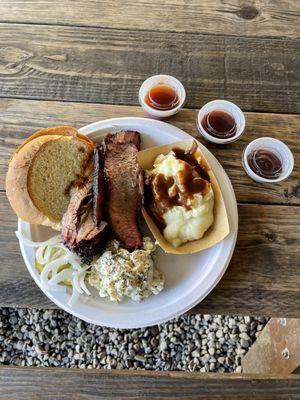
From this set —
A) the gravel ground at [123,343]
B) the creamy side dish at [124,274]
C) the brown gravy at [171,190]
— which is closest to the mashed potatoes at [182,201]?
the brown gravy at [171,190]

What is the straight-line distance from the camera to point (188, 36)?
199cm

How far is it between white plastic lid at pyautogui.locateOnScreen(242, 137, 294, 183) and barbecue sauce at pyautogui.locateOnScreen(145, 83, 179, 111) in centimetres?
34

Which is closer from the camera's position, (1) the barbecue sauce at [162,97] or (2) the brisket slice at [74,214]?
(2) the brisket slice at [74,214]

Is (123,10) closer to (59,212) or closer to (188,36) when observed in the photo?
(188,36)

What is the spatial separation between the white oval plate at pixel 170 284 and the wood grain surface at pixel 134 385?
165 millimetres

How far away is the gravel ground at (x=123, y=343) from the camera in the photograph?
2.34 metres

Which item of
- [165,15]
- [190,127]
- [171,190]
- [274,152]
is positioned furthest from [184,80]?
[171,190]

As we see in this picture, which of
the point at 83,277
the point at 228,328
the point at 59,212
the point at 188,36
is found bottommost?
the point at 228,328

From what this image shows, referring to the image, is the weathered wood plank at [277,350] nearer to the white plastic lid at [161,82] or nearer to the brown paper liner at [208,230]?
the brown paper liner at [208,230]

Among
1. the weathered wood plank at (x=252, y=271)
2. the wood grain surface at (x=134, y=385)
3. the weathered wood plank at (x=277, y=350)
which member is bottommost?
the weathered wood plank at (x=277, y=350)

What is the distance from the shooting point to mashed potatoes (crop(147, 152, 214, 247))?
1536mm

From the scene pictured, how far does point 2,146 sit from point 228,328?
4.90 feet

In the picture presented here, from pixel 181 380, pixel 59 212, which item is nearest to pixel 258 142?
pixel 59 212

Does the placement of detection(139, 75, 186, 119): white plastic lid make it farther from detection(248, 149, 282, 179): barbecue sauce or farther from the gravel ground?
the gravel ground
